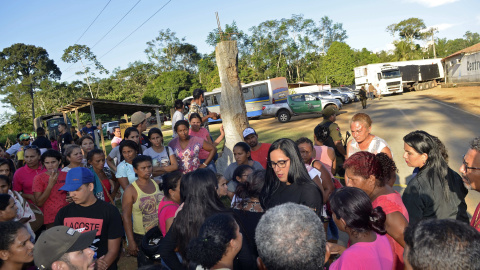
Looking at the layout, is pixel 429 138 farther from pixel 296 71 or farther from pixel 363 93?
pixel 296 71

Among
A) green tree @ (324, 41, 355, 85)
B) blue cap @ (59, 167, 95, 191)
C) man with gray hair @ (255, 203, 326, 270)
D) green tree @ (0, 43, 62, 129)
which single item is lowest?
man with gray hair @ (255, 203, 326, 270)

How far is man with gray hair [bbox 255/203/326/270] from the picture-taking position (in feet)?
5.86

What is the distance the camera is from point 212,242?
1.93 m

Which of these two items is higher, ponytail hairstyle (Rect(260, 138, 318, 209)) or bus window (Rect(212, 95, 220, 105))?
bus window (Rect(212, 95, 220, 105))

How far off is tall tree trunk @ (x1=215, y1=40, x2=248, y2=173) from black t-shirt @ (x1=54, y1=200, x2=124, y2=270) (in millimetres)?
5547

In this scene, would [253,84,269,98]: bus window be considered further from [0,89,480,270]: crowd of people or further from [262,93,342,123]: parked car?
[0,89,480,270]: crowd of people

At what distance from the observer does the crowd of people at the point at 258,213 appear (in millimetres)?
1821

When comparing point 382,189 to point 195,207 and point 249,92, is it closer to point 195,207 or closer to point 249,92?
point 195,207

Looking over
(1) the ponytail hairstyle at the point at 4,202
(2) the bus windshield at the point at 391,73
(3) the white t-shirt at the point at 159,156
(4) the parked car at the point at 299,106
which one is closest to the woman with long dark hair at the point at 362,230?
(1) the ponytail hairstyle at the point at 4,202

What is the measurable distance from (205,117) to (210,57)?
5428cm

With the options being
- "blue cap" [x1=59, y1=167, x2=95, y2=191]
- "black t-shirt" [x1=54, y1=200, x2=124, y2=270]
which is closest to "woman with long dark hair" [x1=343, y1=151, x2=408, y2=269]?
"black t-shirt" [x1=54, y1=200, x2=124, y2=270]

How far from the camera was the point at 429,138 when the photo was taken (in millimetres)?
3236

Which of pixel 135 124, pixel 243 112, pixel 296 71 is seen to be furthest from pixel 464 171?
pixel 296 71

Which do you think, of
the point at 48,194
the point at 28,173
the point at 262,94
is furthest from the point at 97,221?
the point at 262,94
